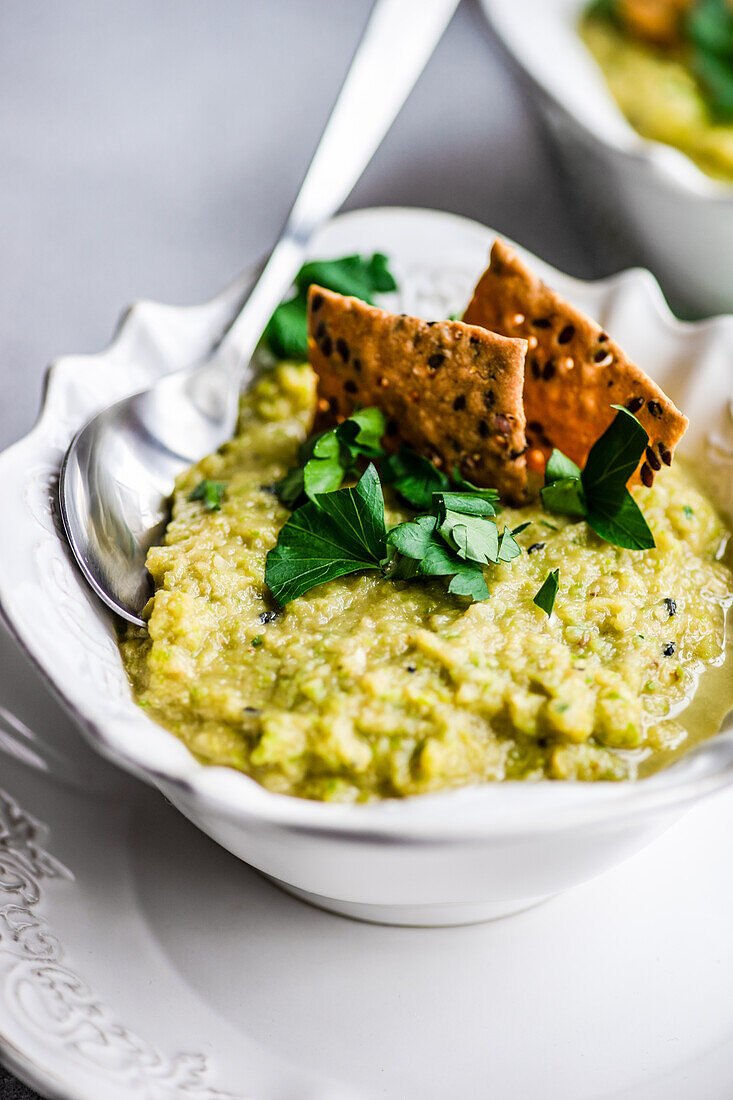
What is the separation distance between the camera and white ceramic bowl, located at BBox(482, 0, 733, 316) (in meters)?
3.28

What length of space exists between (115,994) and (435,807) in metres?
0.76

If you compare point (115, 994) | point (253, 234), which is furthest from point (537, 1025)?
point (253, 234)

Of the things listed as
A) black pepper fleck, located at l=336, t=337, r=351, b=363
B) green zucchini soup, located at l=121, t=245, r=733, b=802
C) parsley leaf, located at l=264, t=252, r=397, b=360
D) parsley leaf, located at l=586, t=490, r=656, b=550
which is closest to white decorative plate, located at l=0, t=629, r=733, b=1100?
green zucchini soup, located at l=121, t=245, r=733, b=802

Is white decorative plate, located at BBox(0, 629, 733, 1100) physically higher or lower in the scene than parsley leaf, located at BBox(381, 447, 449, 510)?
lower

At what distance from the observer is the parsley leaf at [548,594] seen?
204 centimetres

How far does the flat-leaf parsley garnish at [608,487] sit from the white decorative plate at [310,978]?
638 mm

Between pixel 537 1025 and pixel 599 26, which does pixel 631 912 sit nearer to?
pixel 537 1025

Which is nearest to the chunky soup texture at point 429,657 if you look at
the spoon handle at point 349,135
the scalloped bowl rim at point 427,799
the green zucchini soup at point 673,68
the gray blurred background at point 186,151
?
the scalloped bowl rim at point 427,799

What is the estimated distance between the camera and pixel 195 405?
8.55 ft

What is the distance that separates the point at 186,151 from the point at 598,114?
1.65 m

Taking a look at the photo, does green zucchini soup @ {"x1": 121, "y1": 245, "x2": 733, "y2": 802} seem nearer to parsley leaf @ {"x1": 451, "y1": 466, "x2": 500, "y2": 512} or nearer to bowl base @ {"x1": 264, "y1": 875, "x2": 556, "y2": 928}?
parsley leaf @ {"x1": 451, "y1": 466, "x2": 500, "y2": 512}

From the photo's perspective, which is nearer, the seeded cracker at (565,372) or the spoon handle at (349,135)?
the seeded cracker at (565,372)

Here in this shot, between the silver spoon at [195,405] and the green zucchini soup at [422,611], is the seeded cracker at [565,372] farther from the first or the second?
the silver spoon at [195,405]

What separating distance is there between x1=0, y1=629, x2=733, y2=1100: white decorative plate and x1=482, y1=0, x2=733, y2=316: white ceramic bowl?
1.81 metres
